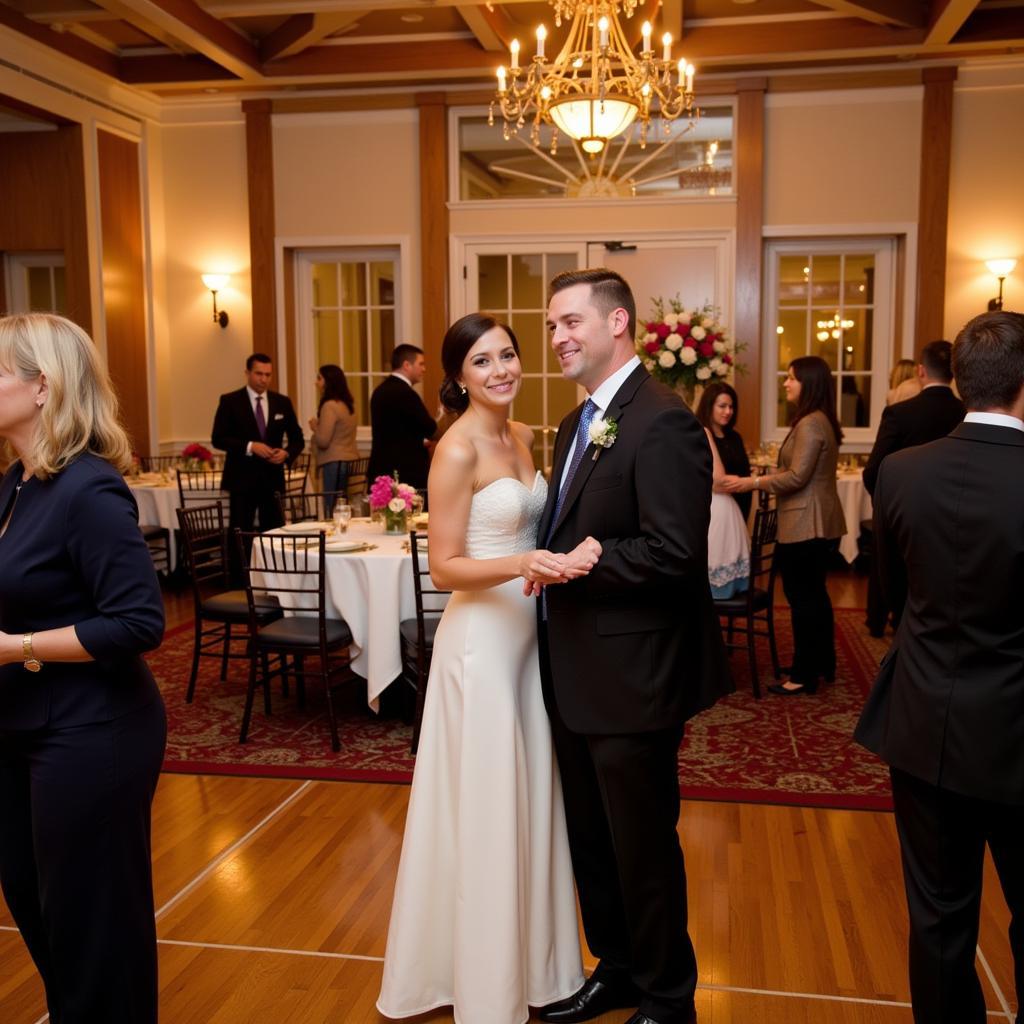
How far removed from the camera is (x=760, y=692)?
573 cm

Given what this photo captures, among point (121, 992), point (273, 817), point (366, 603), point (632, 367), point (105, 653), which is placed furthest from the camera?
point (366, 603)

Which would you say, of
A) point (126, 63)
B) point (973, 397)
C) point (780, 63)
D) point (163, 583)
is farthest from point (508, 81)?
point (973, 397)

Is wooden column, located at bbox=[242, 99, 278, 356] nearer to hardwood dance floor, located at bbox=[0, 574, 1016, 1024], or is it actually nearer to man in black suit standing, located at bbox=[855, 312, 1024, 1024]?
hardwood dance floor, located at bbox=[0, 574, 1016, 1024]

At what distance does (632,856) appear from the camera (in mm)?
2486

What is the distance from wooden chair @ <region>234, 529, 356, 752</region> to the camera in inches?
197

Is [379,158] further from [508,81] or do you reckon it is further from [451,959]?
[451,959]

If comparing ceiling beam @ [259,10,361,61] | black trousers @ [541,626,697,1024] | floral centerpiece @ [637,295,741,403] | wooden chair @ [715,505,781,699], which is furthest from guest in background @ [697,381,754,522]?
ceiling beam @ [259,10,361,61]

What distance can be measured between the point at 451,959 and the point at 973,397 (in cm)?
188

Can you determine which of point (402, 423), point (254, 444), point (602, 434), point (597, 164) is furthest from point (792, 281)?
point (602, 434)

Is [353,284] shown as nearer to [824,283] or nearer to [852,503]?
[824,283]

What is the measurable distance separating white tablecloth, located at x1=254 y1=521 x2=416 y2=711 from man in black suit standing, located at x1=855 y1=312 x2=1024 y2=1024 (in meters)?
3.14

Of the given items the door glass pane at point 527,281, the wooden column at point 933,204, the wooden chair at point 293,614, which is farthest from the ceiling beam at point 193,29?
the wooden column at point 933,204

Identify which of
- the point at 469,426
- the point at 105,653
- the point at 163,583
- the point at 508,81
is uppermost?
the point at 508,81

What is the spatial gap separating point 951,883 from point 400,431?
232 inches
